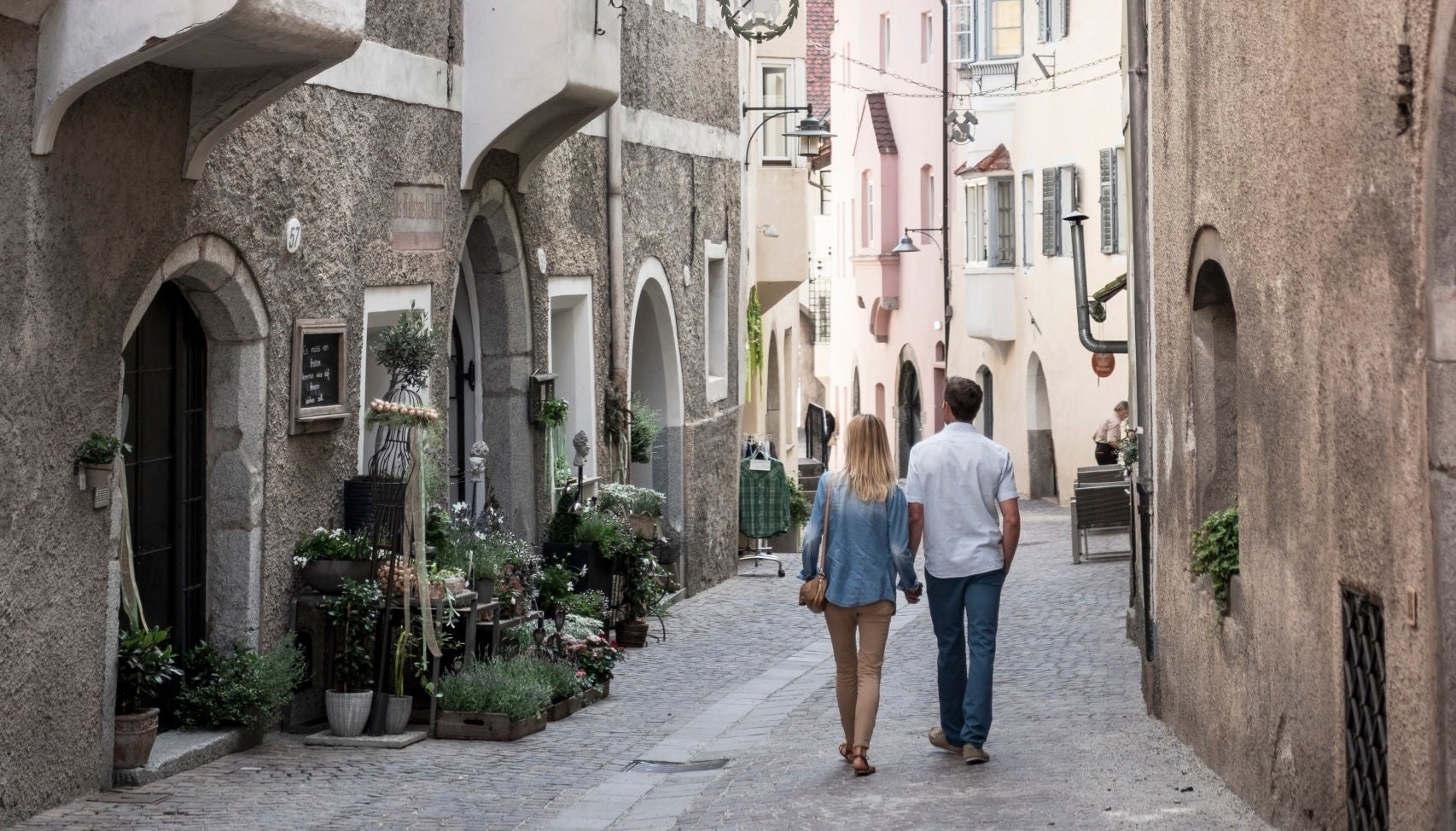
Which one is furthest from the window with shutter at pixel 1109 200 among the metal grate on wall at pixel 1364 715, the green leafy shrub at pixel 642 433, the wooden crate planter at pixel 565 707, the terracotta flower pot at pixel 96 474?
the metal grate on wall at pixel 1364 715

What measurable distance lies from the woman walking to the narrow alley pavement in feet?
0.96

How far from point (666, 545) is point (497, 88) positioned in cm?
489

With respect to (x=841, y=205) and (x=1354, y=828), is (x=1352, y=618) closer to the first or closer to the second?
(x=1354, y=828)

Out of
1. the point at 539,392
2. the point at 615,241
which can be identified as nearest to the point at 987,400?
the point at 615,241

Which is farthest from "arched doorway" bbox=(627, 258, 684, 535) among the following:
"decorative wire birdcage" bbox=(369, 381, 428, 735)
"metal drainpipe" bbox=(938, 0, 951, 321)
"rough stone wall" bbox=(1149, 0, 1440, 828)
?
"metal drainpipe" bbox=(938, 0, 951, 321)

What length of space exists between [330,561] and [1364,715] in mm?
5659

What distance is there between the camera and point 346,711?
32.2 ft

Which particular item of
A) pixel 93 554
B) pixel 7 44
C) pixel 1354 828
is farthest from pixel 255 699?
pixel 1354 828

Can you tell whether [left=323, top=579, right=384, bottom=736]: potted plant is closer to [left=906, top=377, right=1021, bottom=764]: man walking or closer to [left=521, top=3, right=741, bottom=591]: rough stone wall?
[left=906, top=377, right=1021, bottom=764]: man walking

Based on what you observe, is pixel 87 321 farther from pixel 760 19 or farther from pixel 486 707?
pixel 760 19

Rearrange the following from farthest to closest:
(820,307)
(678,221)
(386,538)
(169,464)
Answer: (820,307), (678,221), (386,538), (169,464)

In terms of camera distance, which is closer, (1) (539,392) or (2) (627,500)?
(1) (539,392)

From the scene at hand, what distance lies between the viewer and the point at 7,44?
24.6ft

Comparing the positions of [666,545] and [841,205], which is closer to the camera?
[666,545]
